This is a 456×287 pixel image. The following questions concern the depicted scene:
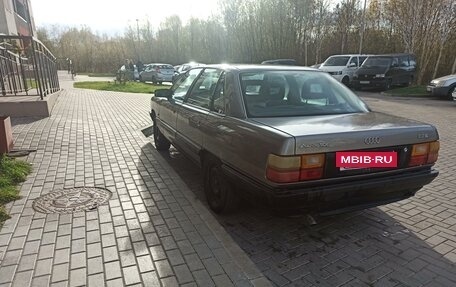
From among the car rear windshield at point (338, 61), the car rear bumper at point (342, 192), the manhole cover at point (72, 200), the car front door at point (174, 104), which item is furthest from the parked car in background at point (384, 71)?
the manhole cover at point (72, 200)

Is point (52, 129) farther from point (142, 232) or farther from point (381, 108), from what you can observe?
point (381, 108)

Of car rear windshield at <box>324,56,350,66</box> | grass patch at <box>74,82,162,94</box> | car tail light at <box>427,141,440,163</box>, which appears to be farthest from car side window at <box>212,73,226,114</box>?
car rear windshield at <box>324,56,350,66</box>

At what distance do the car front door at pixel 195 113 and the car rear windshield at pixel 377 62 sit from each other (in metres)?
16.7

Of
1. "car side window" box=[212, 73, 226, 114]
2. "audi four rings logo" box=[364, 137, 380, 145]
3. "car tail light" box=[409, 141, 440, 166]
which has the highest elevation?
Answer: "car side window" box=[212, 73, 226, 114]

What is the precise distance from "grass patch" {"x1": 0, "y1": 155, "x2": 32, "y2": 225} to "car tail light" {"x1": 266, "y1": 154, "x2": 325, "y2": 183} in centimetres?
283

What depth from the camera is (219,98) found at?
366cm

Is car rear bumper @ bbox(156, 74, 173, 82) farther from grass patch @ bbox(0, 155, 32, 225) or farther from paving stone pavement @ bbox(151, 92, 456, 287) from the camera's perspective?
paving stone pavement @ bbox(151, 92, 456, 287)

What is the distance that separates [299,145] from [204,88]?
2041 mm

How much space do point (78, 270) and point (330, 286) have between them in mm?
1949

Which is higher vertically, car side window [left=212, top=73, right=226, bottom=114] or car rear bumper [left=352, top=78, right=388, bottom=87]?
car side window [left=212, top=73, right=226, bottom=114]

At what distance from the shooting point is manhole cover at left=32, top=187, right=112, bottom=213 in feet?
12.2

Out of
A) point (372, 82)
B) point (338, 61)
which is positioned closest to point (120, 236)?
point (372, 82)

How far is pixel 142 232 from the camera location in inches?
127

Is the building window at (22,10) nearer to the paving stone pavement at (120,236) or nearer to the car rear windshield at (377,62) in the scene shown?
the car rear windshield at (377,62)
